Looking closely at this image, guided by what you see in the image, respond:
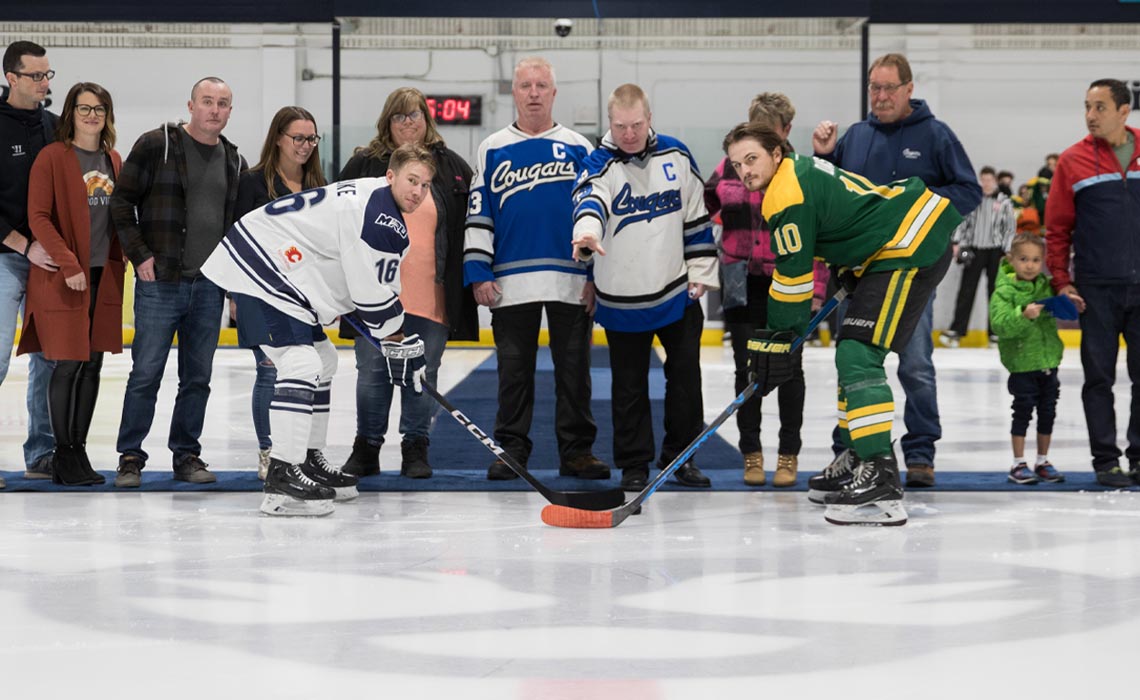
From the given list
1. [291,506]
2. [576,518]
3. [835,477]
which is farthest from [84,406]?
[835,477]

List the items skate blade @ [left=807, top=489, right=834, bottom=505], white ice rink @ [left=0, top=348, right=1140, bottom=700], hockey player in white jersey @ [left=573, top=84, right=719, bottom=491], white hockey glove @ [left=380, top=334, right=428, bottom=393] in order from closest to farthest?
white ice rink @ [left=0, top=348, right=1140, bottom=700]
white hockey glove @ [left=380, top=334, right=428, bottom=393]
skate blade @ [left=807, top=489, right=834, bottom=505]
hockey player in white jersey @ [left=573, top=84, right=719, bottom=491]

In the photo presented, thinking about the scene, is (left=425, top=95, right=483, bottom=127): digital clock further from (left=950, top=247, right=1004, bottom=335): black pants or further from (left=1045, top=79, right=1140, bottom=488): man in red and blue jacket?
(left=1045, top=79, right=1140, bottom=488): man in red and blue jacket

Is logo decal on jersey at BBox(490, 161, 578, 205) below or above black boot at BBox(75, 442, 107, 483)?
above

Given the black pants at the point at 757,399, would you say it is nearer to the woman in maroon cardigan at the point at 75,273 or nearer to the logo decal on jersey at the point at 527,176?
the logo decal on jersey at the point at 527,176

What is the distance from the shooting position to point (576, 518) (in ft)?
10.7

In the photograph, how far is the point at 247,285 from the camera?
344cm

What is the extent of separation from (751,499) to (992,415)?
2.41 metres

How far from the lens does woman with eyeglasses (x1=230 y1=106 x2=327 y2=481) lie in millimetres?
3900

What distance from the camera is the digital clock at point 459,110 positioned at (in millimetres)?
10578

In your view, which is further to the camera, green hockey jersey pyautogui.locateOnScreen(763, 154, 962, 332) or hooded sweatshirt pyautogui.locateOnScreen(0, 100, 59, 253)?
hooded sweatshirt pyautogui.locateOnScreen(0, 100, 59, 253)

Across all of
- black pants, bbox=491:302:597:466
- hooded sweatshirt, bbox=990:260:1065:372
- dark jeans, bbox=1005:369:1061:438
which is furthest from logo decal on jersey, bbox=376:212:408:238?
dark jeans, bbox=1005:369:1061:438

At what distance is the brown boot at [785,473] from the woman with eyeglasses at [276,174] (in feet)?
4.99

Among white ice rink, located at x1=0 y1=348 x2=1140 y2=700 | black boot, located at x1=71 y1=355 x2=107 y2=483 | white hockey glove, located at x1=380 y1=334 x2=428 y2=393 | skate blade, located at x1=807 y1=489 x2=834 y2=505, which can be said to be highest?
white hockey glove, located at x1=380 y1=334 x2=428 y2=393

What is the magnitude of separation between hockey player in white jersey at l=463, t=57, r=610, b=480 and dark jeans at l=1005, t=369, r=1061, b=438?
126 cm
